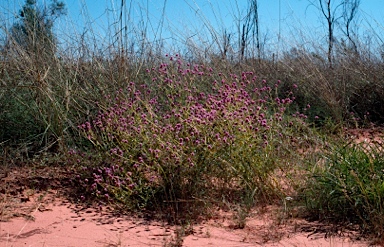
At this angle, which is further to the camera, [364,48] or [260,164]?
[364,48]

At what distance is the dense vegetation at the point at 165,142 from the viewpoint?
139 inches

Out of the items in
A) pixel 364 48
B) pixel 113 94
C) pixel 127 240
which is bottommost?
pixel 127 240

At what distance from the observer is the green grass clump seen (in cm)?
318

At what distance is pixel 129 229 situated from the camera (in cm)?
334

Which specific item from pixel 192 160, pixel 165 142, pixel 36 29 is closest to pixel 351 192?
pixel 192 160

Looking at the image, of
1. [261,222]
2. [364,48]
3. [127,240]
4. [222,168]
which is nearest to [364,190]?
[261,222]

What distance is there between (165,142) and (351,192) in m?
1.41

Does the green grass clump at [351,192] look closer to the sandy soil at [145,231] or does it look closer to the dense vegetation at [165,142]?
the dense vegetation at [165,142]

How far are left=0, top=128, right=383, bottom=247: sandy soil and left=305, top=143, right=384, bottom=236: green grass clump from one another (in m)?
0.13

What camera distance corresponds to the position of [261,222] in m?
3.43

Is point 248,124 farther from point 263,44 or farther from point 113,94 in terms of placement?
point 263,44

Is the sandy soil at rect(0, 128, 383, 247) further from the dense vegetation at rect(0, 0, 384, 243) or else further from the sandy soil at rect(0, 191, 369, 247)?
the dense vegetation at rect(0, 0, 384, 243)

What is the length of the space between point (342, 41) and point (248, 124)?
15.8ft

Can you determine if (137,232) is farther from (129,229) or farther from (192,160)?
(192,160)
